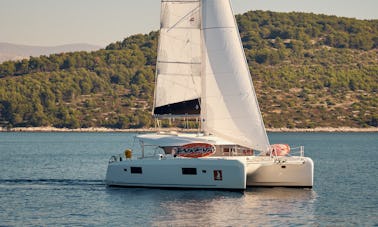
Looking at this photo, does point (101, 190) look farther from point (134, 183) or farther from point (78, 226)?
point (78, 226)

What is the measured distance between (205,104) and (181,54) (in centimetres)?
298

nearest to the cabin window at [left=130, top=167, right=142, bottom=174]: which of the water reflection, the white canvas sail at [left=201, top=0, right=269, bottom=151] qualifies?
the water reflection

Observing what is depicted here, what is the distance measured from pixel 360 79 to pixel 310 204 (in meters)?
160


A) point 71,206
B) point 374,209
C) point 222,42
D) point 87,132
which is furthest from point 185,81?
point 87,132

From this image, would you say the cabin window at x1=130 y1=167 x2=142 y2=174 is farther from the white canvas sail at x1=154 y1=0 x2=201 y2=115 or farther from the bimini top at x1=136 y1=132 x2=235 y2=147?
Result: the white canvas sail at x1=154 y1=0 x2=201 y2=115

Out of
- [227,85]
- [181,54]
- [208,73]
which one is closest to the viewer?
[227,85]

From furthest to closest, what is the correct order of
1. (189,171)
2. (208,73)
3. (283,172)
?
(283,172), (208,73), (189,171)

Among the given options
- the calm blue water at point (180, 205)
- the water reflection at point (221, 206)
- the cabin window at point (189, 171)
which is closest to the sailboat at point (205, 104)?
the cabin window at point (189, 171)

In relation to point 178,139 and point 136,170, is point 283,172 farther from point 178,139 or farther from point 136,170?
point 136,170

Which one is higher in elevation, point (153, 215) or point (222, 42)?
point (222, 42)

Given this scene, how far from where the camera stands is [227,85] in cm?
4353

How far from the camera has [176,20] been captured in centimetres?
4409

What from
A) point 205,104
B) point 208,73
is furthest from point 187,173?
point 208,73

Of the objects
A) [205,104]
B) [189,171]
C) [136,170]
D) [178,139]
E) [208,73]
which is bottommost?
[136,170]
